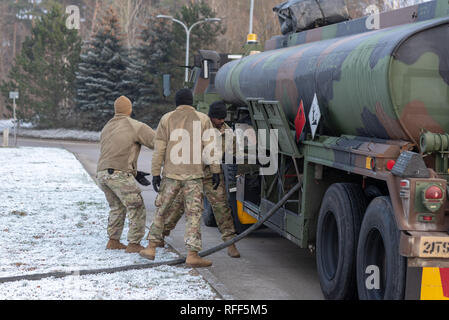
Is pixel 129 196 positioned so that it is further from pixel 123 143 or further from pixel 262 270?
pixel 262 270

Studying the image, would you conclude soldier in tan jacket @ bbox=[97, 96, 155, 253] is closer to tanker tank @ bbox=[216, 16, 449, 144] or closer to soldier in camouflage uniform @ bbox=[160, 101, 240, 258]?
soldier in camouflage uniform @ bbox=[160, 101, 240, 258]

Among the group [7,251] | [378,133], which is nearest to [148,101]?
[7,251]

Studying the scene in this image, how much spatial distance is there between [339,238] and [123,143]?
3219mm

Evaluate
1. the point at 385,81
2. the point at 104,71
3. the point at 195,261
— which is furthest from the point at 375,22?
the point at 104,71

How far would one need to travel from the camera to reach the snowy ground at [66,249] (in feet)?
20.4

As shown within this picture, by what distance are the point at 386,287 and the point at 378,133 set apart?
50.0 inches

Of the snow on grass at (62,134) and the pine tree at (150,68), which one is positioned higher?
the pine tree at (150,68)

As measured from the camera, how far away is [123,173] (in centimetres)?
809

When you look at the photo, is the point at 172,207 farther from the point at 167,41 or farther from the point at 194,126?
the point at 167,41

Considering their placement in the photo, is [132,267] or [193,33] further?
[193,33]

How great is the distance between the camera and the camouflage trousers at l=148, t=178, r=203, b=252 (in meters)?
7.42

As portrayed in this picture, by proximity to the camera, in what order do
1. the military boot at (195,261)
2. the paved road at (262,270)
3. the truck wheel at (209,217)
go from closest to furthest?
the paved road at (262,270) < the military boot at (195,261) < the truck wheel at (209,217)

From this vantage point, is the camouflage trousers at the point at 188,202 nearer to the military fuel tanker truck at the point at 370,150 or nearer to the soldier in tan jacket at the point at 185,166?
the soldier in tan jacket at the point at 185,166

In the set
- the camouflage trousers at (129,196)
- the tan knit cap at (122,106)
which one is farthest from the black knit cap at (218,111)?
the camouflage trousers at (129,196)
